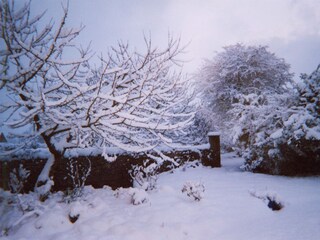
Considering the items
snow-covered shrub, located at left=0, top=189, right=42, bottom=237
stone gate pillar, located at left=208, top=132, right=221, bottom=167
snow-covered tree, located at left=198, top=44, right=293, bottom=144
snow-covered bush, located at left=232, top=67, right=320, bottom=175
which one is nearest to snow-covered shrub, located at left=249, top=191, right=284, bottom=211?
snow-covered bush, located at left=232, top=67, right=320, bottom=175

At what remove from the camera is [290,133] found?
25.2 ft

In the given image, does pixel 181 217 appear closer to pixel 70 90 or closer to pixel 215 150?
pixel 70 90

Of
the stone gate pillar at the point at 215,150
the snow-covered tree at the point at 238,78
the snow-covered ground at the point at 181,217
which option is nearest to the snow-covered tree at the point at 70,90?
the snow-covered ground at the point at 181,217

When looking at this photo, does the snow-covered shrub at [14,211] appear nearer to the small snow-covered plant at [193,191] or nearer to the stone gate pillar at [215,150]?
the small snow-covered plant at [193,191]

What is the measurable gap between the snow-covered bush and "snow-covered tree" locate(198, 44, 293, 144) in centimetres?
890

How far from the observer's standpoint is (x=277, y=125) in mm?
8820

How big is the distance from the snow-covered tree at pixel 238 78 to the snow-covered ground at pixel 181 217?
12.6 metres

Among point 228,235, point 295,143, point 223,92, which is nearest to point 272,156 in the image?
point 295,143

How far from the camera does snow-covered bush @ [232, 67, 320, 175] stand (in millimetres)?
7590

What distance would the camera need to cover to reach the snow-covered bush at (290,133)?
7.59 metres

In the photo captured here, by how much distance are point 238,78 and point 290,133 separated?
471 inches

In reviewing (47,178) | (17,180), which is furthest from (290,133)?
(17,180)

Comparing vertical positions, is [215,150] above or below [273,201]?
above

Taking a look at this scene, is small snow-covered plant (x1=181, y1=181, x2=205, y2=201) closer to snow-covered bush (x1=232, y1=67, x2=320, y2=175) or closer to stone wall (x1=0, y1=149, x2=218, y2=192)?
stone wall (x1=0, y1=149, x2=218, y2=192)
